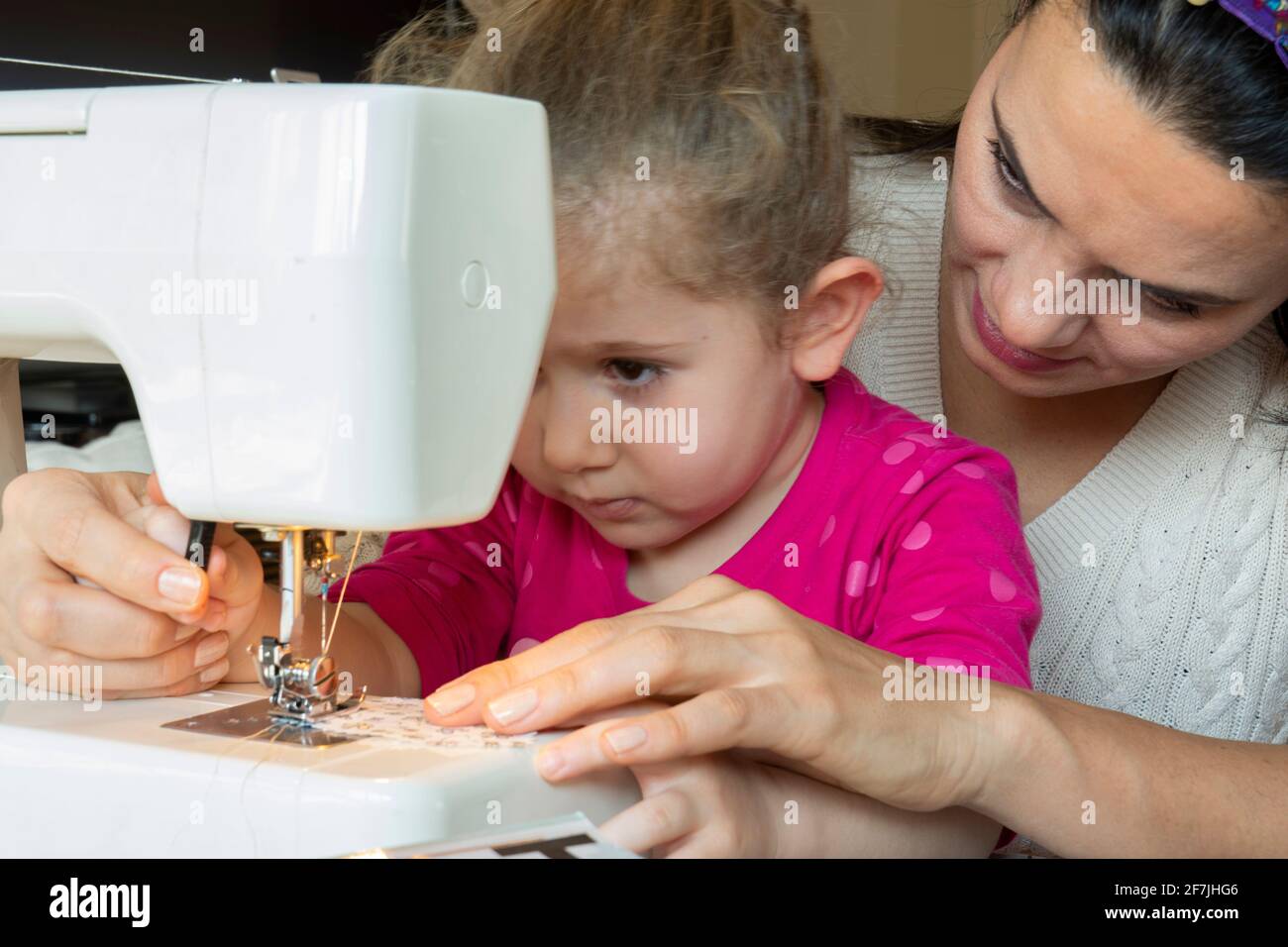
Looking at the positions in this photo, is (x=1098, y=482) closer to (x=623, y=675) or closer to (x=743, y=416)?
(x=743, y=416)

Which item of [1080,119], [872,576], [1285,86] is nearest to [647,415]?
[872,576]

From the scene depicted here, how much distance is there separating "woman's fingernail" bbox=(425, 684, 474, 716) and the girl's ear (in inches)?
22.2

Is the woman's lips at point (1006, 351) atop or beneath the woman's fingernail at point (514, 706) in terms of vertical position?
atop

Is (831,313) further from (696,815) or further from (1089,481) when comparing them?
(696,815)

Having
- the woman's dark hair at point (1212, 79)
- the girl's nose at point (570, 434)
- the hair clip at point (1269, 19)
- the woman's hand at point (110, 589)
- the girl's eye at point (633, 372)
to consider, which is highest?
the hair clip at point (1269, 19)

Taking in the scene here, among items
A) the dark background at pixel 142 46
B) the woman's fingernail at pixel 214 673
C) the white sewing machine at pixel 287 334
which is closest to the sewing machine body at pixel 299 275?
the white sewing machine at pixel 287 334

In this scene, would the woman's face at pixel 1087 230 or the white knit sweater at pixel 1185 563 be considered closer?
the woman's face at pixel 1087 230

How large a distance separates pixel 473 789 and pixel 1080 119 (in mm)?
774

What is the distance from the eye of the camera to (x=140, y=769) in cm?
77

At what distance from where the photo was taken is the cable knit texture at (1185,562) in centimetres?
152

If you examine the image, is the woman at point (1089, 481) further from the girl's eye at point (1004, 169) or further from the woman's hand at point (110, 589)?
the woman's hand at point (110, 589)

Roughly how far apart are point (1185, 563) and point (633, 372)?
0.76 meters

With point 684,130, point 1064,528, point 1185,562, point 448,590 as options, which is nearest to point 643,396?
point 684,130

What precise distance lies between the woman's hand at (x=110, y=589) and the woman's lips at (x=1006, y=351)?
0.76 metres
